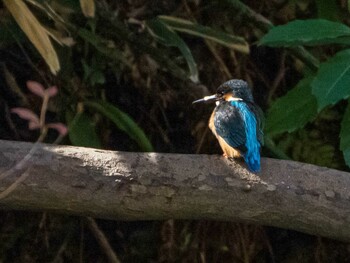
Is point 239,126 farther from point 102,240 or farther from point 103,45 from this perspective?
point 102,240

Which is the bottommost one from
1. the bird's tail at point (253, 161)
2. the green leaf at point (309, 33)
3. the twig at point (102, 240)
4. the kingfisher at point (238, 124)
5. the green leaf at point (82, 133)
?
the twig at point (102, 240)

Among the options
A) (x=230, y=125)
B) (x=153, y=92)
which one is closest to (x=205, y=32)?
(x=153, y=92)

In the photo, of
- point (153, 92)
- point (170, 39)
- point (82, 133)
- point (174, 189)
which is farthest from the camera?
point (153, 92)

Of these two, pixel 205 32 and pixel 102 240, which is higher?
pixel 205 32

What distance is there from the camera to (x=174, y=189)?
2131 mm

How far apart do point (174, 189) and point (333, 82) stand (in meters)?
0.47

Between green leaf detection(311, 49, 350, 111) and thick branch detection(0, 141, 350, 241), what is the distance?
18 centimetres

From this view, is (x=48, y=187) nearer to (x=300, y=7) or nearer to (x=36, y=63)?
(x=36, y=63)

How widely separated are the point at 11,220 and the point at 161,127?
62cm

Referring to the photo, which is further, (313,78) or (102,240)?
(102,240)

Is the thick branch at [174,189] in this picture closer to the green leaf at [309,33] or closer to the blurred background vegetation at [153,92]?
the green leaf at [309,33]

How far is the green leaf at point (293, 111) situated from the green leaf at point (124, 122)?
0.47 metres

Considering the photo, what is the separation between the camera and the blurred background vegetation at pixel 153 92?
2.99 metres

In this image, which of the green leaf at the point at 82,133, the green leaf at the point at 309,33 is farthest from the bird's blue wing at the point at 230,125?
the green leaf at the point at 82,133
